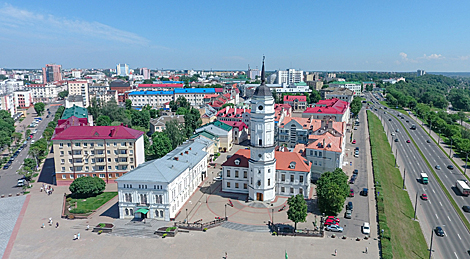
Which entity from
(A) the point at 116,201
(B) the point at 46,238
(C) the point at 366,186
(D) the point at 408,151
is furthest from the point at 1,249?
(D) the point at 408,151

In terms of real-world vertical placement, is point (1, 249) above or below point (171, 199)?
below

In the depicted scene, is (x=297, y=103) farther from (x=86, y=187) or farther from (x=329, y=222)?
(x=86, y=187)

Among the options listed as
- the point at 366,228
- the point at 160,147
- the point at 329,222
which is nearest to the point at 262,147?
the point at 329,222

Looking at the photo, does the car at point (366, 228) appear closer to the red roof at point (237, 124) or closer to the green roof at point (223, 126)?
the green roof at point (223, 126)

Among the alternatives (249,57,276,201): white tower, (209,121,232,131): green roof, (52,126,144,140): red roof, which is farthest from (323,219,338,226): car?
(209,121,232,131): green roof

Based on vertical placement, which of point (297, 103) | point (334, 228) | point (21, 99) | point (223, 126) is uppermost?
point (21, 99)

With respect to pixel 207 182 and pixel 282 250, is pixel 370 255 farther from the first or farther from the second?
pixel 207 182

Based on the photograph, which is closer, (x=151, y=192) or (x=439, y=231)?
(x=439, y=231)
